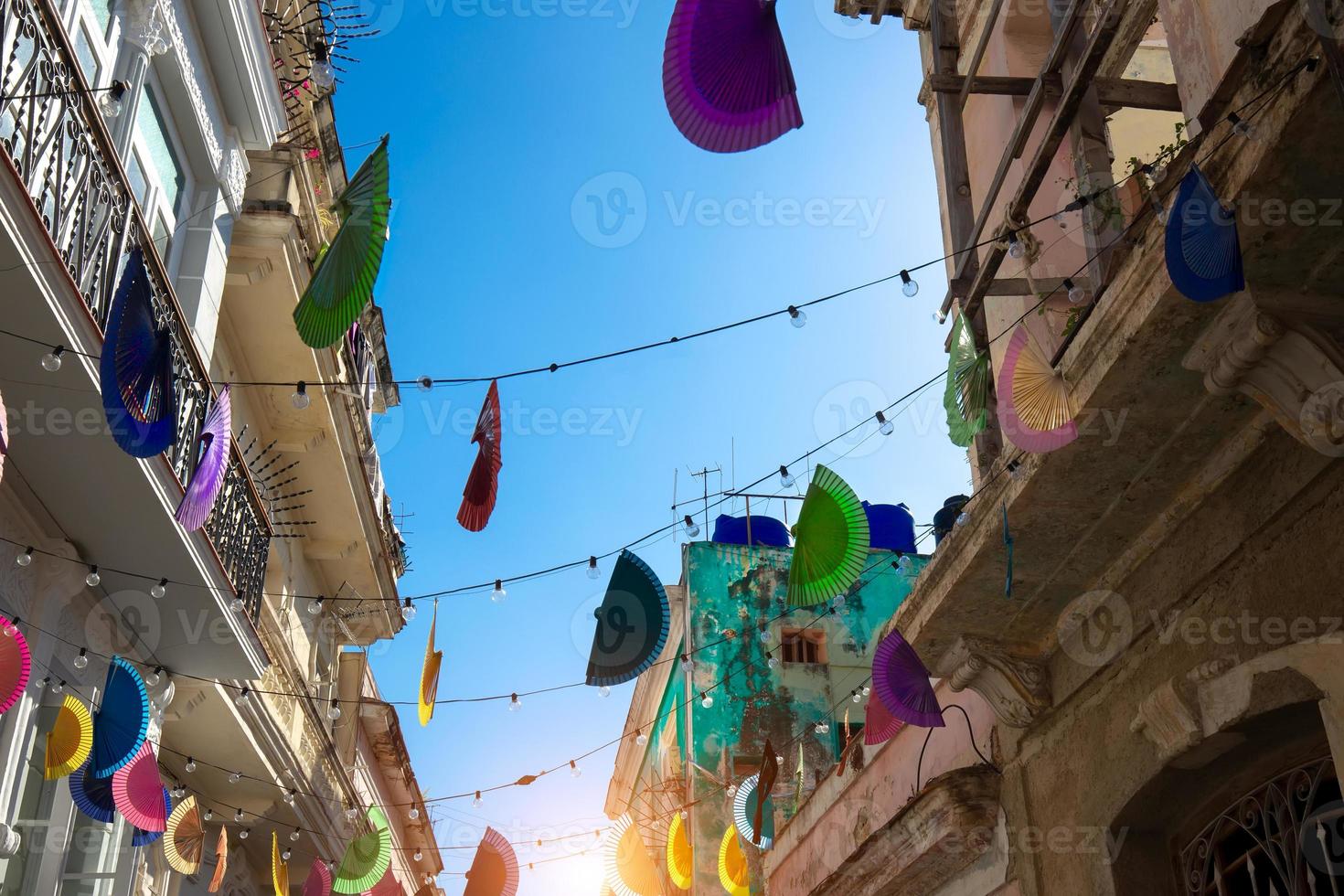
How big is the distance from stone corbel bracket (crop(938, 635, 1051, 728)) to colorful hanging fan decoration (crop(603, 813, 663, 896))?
910 cm

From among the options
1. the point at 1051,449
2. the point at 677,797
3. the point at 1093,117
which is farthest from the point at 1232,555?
the point at 677,797

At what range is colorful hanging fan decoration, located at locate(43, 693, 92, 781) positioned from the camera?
7.14 metres

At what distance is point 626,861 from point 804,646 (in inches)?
240

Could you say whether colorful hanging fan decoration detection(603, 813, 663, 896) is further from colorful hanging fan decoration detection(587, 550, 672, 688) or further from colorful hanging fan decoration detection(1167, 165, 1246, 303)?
colorful hanging fan decoration detection(1167, 165, 1246, 303)

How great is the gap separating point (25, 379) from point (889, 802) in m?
6.42

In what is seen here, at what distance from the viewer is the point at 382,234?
18.9ft

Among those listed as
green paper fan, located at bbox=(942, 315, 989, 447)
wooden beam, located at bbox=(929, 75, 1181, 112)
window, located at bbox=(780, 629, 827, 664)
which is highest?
window, located at bbox=(780, 629, 827, 664)

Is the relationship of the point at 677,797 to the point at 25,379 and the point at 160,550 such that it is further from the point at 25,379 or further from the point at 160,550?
the point at 25,379

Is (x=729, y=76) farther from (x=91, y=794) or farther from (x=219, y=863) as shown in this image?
(x=219, y=863)

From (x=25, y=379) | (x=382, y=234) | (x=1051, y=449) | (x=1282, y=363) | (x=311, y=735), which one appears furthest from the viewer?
(x=311, y=735)

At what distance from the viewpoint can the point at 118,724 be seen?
7.50 meters

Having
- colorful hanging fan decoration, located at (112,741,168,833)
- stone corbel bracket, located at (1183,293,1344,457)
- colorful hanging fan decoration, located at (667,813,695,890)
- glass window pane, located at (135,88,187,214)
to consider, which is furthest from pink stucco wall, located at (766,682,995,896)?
glass window pane, located at (135,88,187,214)

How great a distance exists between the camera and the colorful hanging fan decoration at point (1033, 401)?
5035 millimetres

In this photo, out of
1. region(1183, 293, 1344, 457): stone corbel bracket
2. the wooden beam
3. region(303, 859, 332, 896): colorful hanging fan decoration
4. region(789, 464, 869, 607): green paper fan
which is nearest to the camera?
region(1183, 293, 1344, 457): stone corbel bracket
